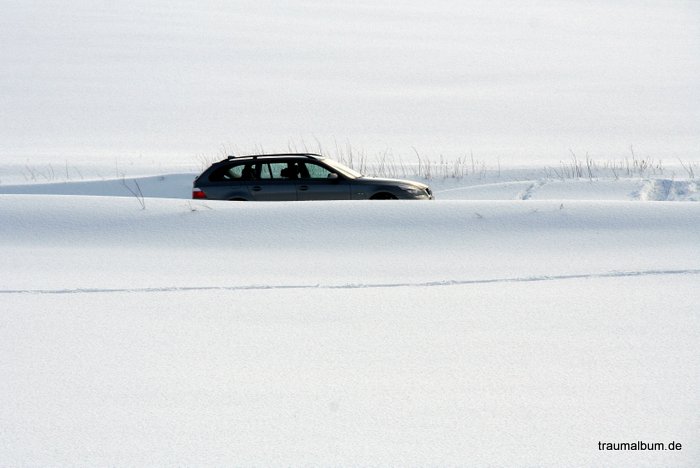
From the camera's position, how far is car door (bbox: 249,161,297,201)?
13.4 m

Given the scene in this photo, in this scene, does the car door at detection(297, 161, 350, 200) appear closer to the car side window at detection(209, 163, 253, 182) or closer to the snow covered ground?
the car side window at detection(209, 163, 253, 182)

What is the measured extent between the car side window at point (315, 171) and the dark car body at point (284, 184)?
2 cm

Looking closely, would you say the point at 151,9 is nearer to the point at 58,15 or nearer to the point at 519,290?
the point at 58,15

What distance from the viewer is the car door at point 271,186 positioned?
13.4m

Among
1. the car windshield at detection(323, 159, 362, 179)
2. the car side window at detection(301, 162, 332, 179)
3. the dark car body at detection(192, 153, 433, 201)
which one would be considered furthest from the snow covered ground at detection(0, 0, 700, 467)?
the car windshield at detection(323, 159, 362, 179)

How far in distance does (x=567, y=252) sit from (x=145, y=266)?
4181 millimetres

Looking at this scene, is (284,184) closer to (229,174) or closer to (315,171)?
(315,171)

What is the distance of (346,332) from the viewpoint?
660 cm

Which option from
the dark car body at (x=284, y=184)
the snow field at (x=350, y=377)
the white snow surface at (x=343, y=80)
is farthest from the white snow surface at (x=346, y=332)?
the white snow surface at (x=343, y=80)

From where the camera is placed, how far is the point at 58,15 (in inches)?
3214

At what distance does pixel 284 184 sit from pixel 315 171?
0.62 metres

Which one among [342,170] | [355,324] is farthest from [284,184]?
[355,324]

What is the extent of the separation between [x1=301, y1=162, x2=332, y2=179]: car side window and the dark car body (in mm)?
17

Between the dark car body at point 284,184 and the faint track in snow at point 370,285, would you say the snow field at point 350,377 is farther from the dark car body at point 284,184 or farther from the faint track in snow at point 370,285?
the dark car body at point 284,184
